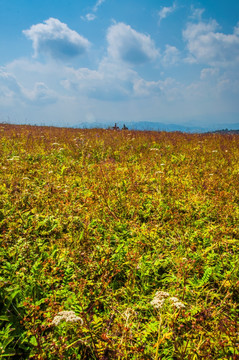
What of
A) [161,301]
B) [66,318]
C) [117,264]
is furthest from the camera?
[117,264]

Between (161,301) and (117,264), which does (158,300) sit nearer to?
(161,301)

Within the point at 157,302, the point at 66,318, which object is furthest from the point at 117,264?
the point at 66,318

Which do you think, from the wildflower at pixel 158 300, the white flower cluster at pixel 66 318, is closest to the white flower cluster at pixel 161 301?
the wildflower at pixel 158 300

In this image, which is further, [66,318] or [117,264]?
[117,264]

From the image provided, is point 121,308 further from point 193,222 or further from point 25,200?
point 25,200

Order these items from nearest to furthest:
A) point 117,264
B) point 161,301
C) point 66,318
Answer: point 66,318, point 161,301, point 117,264

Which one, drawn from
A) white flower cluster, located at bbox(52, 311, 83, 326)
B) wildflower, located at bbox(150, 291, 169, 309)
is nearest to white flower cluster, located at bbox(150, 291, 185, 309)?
wildflower, located at bbox(150, 291, 169, 309)

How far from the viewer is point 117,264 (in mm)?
2762

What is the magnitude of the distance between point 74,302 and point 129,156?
6.24 metres

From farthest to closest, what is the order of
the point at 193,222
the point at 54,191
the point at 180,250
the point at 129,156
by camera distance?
the point at 129,156 → the point at 54,191 → the point at 193,222 → the point at 180,250

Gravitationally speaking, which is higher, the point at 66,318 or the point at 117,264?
the point at 66,318

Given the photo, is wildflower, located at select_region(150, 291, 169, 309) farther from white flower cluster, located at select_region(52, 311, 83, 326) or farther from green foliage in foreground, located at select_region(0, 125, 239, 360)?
white flower cluster, located at select_region(52, 311, 83, 326)

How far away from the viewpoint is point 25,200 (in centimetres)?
412

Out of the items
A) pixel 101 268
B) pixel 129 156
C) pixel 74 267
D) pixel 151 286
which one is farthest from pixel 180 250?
pixel 129 156
